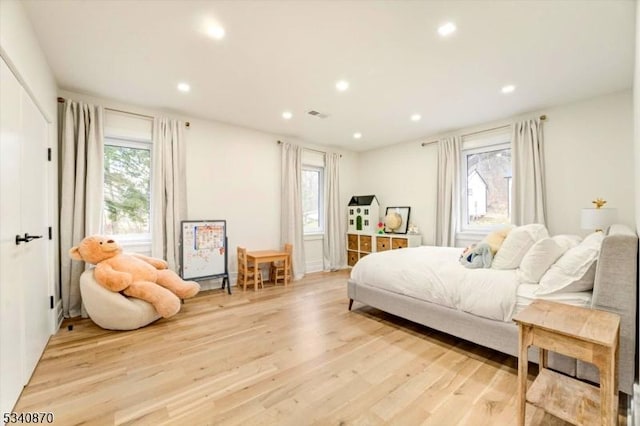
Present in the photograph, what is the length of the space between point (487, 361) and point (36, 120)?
163 inches

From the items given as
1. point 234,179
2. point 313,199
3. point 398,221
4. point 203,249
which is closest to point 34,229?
point 203,249

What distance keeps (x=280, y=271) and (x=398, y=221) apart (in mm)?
2397

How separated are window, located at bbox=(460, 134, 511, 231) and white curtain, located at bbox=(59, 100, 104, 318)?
5.16m

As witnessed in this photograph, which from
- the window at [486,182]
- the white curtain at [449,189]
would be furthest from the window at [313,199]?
the window at [486,182]

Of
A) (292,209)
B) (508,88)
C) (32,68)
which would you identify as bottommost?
(292,209)

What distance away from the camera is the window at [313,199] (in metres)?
5.60

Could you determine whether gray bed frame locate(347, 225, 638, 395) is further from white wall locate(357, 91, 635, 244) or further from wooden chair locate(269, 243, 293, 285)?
wooden chair locate(269, 243, 293, 285)

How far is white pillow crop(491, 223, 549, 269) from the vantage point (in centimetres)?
232

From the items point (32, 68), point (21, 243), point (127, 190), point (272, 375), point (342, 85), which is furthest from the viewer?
point (127, 190)

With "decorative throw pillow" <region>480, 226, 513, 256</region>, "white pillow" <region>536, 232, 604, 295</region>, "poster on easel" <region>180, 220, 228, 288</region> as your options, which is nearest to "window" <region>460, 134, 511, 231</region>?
"decorative throw pillow" <region>480, 226, 513, 256</region>

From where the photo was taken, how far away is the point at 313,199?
5.73 metres

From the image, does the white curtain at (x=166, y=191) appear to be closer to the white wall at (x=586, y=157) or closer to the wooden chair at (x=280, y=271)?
the wooden chair at (x=280, y=271)

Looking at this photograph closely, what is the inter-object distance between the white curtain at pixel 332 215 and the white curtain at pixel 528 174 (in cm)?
300

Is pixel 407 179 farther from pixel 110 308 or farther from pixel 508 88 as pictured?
pixel 110 308
